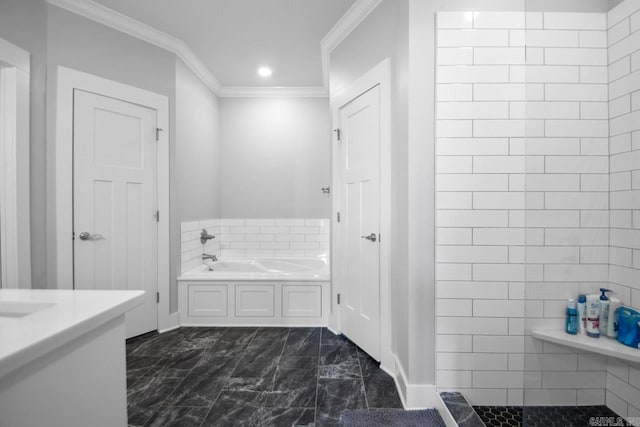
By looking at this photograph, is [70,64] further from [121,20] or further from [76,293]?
[76,293]

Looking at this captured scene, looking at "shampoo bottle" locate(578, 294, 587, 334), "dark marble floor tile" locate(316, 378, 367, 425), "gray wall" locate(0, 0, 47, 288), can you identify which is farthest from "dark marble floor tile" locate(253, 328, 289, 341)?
"shampoo bottle" locate(578, 294, 587, 334)

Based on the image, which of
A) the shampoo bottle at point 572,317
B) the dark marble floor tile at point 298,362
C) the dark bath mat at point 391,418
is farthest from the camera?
the dark marble floor tile at point 298,362

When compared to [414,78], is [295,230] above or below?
below

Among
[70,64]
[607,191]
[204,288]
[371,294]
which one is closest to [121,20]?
[70,64]

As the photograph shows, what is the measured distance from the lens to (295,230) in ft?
12.4

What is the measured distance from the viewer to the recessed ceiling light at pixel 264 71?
10.6 ft

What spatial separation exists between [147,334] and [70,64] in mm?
2249

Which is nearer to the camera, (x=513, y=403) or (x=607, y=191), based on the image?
(x=607, y=191)

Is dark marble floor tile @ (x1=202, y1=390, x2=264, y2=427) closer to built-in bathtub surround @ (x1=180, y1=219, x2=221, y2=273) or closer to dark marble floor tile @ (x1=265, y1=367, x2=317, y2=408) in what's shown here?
dark marble floor tile @ (x1=265, y1=367, x2=317, y2=408)

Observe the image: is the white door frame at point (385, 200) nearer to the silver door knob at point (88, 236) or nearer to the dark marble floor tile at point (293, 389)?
the dark marble floor tile at point (293, 389)

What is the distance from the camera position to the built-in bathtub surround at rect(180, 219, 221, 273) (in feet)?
9.58

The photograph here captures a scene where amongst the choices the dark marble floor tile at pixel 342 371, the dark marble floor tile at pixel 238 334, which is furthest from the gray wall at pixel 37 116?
the dark marble floor tile at pixel 342 371

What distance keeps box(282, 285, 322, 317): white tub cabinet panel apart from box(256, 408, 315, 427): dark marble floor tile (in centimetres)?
119

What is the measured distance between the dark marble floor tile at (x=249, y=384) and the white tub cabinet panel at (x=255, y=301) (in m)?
0.90
